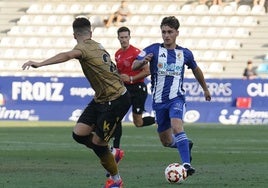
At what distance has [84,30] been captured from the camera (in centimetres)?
1121

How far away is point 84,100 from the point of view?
32.2 meters

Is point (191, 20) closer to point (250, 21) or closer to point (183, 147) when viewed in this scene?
point (250, 21)

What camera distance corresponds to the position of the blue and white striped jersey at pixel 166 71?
518 inches

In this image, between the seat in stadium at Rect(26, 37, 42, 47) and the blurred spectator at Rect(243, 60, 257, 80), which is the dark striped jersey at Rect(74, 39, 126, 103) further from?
the seat in stadium at Rect(26, 37, 42, 47)

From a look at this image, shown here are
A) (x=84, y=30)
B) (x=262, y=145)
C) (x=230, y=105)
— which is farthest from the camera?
(x=230, y=105)

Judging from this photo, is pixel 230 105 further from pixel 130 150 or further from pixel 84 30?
pixel 84 30

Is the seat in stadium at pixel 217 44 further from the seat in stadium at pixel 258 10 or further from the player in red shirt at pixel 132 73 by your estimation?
the player in red shirt at pixel 132 73

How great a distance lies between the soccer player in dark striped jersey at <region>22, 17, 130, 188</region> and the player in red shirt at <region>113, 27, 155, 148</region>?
3.77m

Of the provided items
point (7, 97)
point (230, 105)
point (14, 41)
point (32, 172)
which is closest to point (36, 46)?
point (14, 41)

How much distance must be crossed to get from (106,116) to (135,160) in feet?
15.1

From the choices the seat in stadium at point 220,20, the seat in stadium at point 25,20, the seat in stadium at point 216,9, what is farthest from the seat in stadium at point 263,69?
the seat in stadium at point 25,20

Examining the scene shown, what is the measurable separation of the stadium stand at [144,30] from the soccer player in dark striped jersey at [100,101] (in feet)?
81.9

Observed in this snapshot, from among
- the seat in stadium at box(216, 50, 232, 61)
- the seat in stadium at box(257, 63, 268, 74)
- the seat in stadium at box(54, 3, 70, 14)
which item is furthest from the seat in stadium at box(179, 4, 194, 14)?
the seat in stadium at box(54, 3, 70, 14)

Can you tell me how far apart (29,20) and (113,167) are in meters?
32.1
